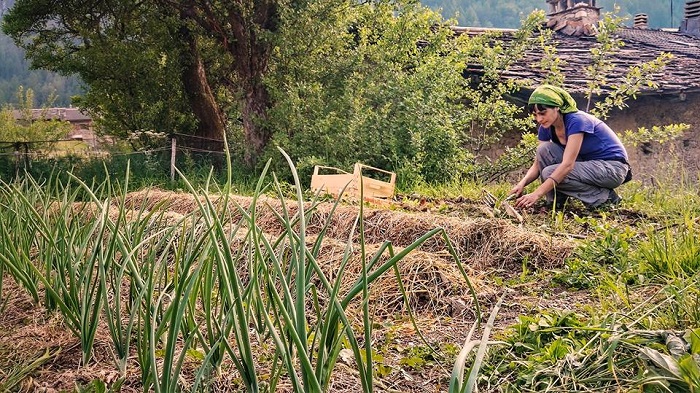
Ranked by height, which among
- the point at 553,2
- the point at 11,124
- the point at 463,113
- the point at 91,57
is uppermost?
the point at 553,2

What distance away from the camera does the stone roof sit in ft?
Answer: 31.8

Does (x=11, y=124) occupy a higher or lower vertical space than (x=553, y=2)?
lower

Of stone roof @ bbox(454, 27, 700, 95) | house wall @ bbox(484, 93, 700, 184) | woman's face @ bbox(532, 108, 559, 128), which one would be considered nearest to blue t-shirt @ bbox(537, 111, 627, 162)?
woman's face @ bbox(532, 108, 559, 128)

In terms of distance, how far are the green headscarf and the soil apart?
2.49 feet

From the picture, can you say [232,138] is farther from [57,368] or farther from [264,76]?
[57,368]

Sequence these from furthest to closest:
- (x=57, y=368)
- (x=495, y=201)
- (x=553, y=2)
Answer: (x=553, y=2), (x=495, y=201), (x=57, y=368)

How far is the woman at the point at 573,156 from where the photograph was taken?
4.27 meters

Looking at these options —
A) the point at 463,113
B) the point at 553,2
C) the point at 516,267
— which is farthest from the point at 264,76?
the point at 553,2

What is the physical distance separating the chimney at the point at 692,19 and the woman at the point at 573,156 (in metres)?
13.8

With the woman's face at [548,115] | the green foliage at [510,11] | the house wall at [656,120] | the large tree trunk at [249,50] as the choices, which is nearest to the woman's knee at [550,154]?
the woman's face at [548,115]

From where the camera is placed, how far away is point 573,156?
4.26m

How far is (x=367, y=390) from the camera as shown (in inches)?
43.6

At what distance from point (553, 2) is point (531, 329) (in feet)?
48.7

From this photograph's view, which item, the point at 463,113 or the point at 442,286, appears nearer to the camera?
the point at 442,286
